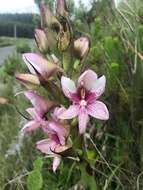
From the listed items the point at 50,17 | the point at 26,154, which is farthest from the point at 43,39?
the point at 26,154

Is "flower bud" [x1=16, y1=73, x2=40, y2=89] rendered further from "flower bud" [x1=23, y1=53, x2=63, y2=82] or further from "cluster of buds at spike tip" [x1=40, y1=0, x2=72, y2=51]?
"cluster of buds at spike tip" [x1=40, y1=0, x2=72, y2=51]

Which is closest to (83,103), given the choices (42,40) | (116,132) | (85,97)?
(85,97)

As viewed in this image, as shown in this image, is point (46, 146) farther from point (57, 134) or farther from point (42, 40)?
point (42, 40)

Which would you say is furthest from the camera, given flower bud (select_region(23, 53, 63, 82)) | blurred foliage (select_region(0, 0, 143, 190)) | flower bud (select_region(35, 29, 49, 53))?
blurred foliage (select_region(0, 0, 143, 190))

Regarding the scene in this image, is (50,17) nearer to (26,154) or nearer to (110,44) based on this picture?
(110,44)

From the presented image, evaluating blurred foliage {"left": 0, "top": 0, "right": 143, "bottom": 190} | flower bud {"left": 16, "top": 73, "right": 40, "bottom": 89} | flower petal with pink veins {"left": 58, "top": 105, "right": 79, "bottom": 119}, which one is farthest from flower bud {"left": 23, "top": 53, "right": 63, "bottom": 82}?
blurred foliage {"left": 0, "top": 0, "right": 143, "bottom": 190}
